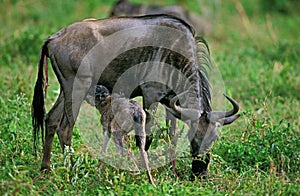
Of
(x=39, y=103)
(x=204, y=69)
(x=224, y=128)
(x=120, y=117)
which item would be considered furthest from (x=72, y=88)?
(x=224, y=128)

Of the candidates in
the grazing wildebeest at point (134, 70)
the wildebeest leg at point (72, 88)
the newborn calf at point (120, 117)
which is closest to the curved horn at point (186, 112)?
the grazing wildebeest at point (134, 70)

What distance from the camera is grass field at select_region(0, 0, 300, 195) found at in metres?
5.72

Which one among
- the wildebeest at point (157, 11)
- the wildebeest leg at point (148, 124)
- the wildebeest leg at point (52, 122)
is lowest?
the wildebeest at point (157, 11)

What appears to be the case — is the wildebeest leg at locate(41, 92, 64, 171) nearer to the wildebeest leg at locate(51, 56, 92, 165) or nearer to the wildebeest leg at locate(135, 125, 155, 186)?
the wildebeest leg at locate(51, 56, 92, 165)

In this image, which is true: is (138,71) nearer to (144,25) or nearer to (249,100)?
(144,25)

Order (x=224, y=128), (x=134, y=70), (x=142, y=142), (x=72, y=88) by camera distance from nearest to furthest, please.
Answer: (x=142, y=142) → (x=72, y=88) → (x=134, y=70) → (x=224, y=128)

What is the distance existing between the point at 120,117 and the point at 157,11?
26.9ft

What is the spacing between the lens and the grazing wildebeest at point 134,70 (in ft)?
20.8

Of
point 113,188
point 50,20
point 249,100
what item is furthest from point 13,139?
point 50,20

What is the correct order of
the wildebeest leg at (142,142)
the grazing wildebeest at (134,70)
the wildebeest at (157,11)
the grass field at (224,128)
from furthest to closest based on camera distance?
1. the wildebeest at (157,11)
2. the grazing wildebeest at (134,70)
3. the wildebeest leg at (142,142)
4. the grass field at (224,128)

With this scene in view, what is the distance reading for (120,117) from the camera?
6.62m

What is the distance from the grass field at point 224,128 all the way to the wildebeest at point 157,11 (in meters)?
0.36

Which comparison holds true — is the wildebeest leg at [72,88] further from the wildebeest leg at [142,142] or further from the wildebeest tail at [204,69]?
the wildebeest tail at [204,69]

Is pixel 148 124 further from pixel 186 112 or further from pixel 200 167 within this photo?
pixel 200 167
